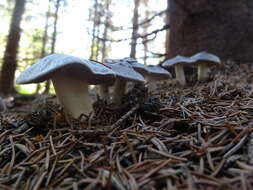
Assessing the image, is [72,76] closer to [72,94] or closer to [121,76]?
[72,94]

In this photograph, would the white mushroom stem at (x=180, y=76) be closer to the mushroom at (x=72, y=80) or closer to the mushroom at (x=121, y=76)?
the mushroom at (x=121, y=76)

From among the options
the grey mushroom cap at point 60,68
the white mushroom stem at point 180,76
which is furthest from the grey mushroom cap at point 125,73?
the white mushroom stem at point 180,76

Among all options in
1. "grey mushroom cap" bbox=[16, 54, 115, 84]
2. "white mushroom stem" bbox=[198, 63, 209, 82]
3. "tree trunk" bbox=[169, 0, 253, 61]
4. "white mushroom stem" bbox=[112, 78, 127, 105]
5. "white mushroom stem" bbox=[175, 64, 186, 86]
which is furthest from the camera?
"tree trunk" bbox=[169, 0, 253, 61]

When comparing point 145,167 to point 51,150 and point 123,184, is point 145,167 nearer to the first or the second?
point 123,184

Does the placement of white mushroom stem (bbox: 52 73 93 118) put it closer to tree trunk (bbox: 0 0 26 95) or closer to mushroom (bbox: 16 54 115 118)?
mushroom (bbox: 16 54 115 118)

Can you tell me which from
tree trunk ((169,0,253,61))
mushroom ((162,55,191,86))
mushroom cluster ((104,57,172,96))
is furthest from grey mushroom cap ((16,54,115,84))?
tree trunk ((169,0,253,61))

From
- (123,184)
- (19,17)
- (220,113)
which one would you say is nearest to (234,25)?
(220,113)
